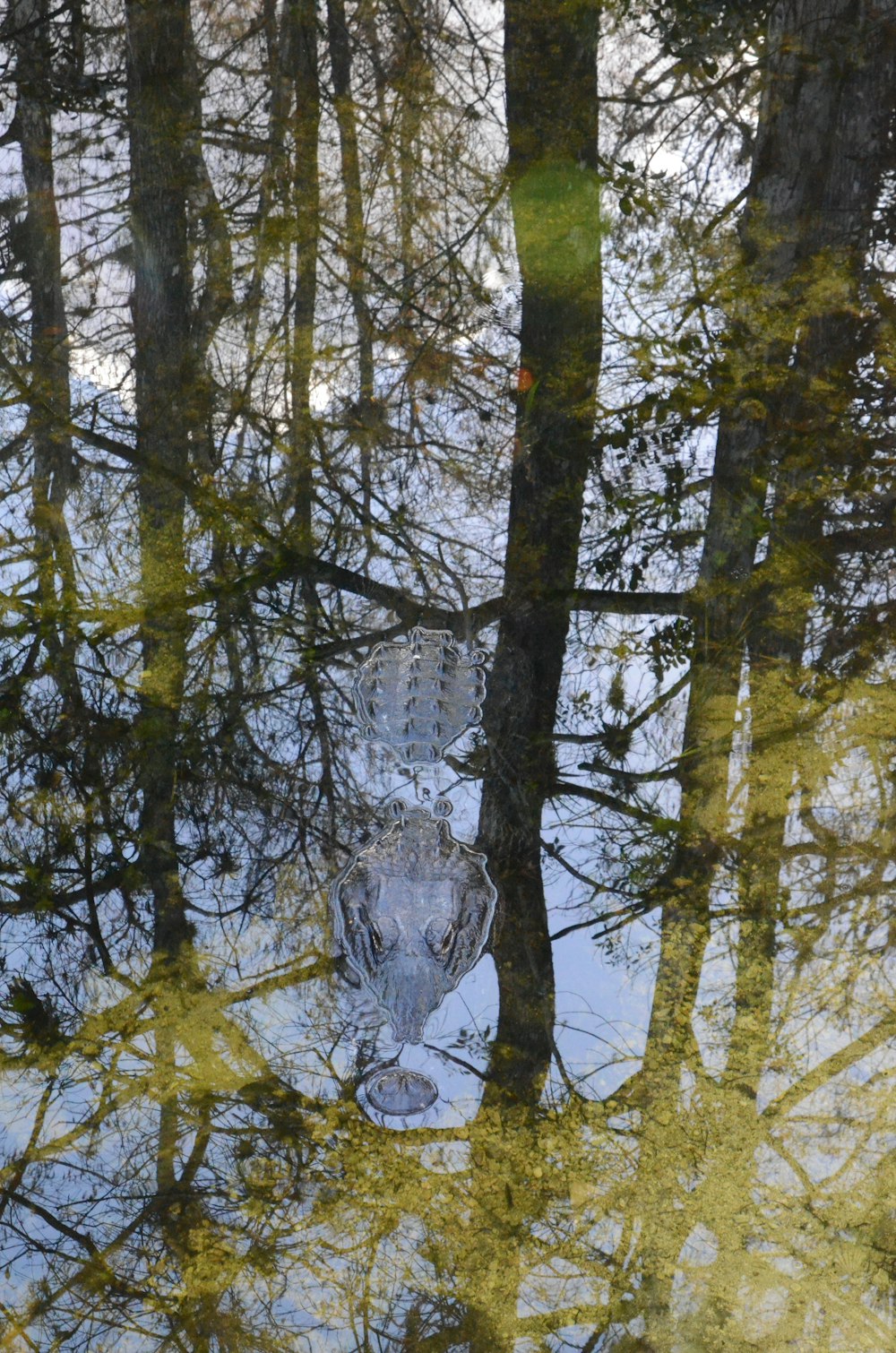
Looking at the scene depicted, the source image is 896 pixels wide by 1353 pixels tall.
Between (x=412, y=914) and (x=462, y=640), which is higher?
(x=462, y=640)

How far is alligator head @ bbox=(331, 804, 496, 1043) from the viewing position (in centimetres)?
101

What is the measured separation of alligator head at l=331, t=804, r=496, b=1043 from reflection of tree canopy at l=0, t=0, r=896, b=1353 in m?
0.03

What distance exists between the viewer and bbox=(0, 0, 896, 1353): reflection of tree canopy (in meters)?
0.92

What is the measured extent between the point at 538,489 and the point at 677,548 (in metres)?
0.18

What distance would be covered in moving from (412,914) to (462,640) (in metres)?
0.31

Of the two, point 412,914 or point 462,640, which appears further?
point 462,640

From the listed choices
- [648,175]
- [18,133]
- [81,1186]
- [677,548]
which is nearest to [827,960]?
[677,548]

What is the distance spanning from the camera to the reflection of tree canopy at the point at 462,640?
923mm

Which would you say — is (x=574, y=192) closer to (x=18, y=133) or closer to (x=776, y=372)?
(x=776, y=372)

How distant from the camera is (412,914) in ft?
3.40

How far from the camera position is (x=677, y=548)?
119 centimetres

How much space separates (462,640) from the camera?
1.16m

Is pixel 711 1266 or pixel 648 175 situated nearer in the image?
pixel 711 1266

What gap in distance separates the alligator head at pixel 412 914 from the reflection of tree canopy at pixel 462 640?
26 mm
